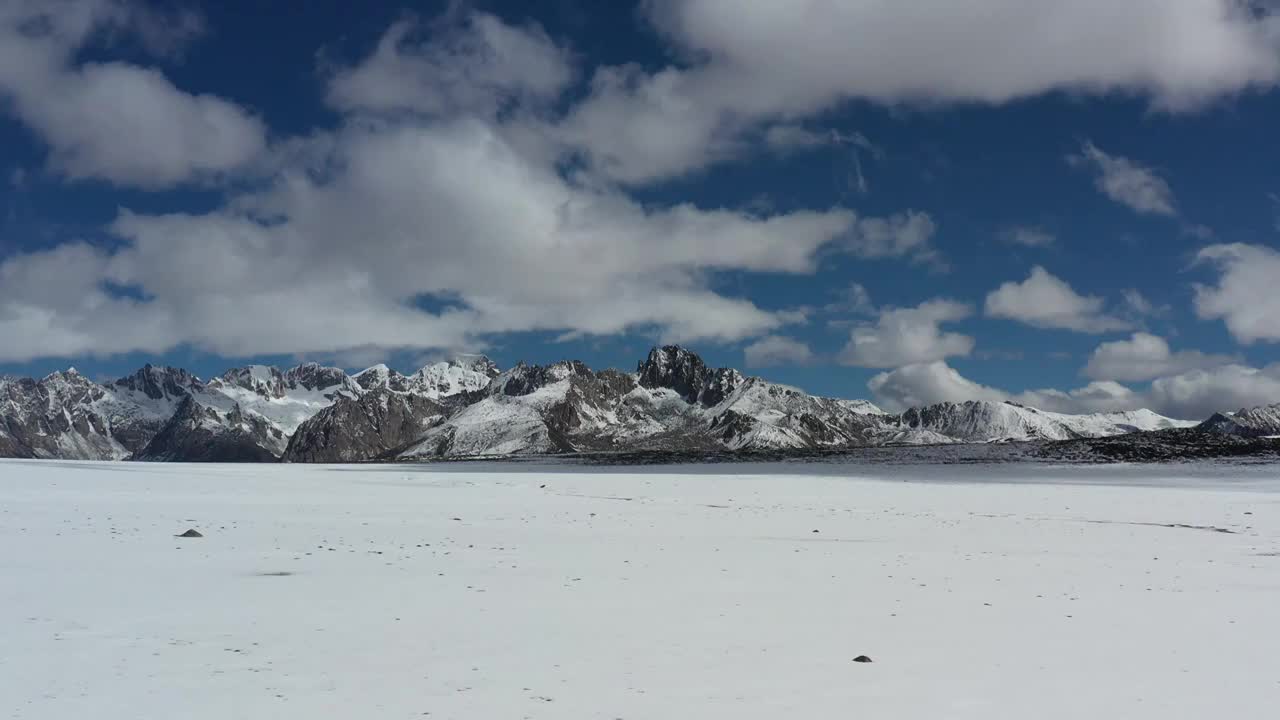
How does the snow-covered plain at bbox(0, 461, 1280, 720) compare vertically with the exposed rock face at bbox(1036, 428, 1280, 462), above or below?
below

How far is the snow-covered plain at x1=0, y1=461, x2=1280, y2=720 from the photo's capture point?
33.8 feet

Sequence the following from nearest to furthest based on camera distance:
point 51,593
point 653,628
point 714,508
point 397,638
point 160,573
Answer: point 397,638 < point 653,628 < point 51,593 < point 160,573 < point 714,508

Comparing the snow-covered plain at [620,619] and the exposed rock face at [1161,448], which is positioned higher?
the exposed rock face at [1161,448]

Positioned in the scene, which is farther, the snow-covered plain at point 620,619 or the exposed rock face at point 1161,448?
the exposed rock face at point 1161,448

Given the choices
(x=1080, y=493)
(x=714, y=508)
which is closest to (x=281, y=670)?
(x=714, y=508)

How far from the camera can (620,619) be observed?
14.5 meters

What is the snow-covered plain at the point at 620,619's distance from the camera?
1030 cm

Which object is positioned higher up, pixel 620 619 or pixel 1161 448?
pixel 1161 448

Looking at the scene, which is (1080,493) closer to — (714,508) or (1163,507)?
(1163,507)

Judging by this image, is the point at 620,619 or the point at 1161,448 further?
the point at 1161,448

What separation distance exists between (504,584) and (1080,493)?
43631 mm

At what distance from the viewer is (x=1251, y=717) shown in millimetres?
10078

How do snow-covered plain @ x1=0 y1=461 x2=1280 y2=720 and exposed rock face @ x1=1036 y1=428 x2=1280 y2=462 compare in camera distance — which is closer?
snow-covered plain @ x1=0 y1=461 x2=1280 y2=720

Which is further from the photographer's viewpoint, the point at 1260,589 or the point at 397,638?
the point at 1260,589
